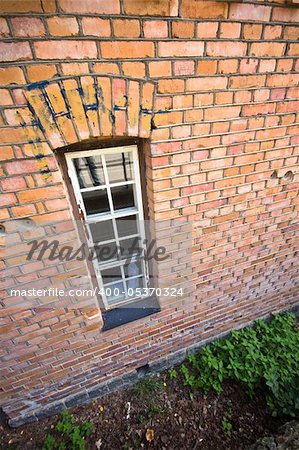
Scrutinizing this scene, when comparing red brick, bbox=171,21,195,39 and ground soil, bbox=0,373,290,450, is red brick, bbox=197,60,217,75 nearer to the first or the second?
red brick, bbox=171,21,195,39

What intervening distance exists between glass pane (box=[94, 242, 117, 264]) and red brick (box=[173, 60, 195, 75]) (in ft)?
4.39

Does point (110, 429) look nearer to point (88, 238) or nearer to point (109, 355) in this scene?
point (109, 355)

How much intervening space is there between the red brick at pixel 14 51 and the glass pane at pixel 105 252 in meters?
1.31

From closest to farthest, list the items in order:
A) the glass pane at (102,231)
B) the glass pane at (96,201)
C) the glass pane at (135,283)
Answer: the glass pane at (96,201)
the glass pane at (102,231)
the glass pane at (135,283)

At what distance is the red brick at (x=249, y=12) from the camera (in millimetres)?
1264

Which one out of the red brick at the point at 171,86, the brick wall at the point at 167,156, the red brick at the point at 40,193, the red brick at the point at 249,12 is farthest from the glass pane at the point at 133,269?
the red brick at the point at 249,12

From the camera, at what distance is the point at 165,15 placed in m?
1.16

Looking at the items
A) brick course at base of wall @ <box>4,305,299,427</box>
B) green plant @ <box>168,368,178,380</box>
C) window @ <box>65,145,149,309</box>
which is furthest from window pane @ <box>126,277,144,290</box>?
green plant @ <box>168,368,178,380</box>

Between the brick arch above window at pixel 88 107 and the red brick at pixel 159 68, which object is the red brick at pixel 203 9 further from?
the brick arch above window at pixel 88 107

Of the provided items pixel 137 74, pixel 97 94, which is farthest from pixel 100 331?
pixel 137 74

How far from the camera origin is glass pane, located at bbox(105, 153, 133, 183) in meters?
1.63

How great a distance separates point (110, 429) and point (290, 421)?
5.51 ft

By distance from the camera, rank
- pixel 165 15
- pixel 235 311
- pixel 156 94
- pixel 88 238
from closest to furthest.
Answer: pixel 165 15
pixel 156 94
pixel 88 238
pixel 235 311

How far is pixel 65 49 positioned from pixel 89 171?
712 millimetres
